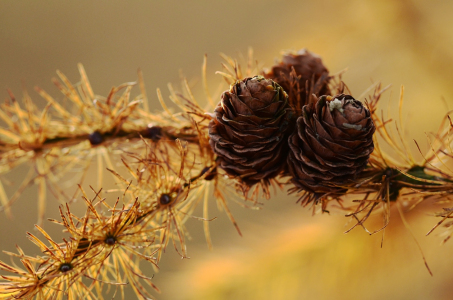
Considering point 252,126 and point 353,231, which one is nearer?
point 252,126

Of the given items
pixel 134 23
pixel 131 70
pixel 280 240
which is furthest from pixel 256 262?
pixel 134 23

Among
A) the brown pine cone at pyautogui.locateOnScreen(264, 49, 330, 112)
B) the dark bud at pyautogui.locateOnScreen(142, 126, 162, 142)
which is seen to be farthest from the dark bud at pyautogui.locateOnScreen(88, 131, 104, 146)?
the brown pine cone at pyautogui.locateOnScreen(264, 49, 330, 112)

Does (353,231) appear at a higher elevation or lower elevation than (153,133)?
lower

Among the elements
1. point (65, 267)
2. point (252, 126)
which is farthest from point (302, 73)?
point (65, 267)

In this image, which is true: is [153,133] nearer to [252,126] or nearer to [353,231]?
[252,126]

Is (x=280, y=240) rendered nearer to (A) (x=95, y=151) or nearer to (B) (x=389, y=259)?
(B) (x=389, y=259)

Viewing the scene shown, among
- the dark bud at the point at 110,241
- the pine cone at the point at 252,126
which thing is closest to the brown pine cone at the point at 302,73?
the pine cone at the point at 252,126
